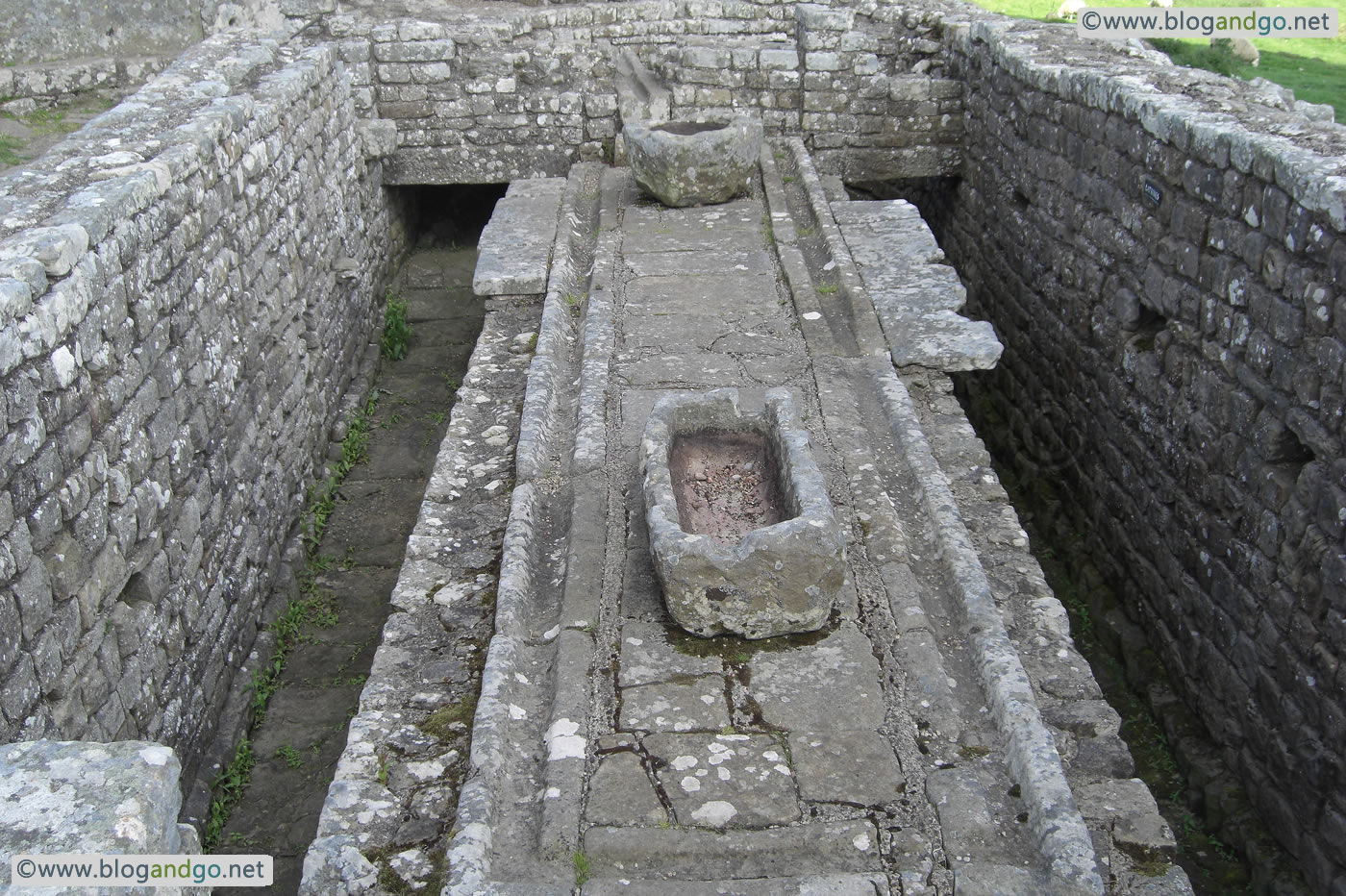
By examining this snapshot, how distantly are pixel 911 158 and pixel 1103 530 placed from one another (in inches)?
144

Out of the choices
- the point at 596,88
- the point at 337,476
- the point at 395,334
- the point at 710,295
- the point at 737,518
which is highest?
the point at 596,88

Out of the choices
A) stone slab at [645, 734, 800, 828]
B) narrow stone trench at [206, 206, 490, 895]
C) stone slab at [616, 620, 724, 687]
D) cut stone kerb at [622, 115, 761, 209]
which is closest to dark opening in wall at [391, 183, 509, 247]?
narrow stone trench at [206, 206, 490, 895]

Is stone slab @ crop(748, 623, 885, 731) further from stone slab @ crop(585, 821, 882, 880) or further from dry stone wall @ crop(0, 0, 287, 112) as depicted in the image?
dry stone wall @ crop(0, 0, 287, 112)

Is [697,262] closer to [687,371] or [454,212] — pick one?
[687,371]

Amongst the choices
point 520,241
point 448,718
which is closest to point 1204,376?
point 448,718

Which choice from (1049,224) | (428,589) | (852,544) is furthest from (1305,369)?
(428,589)

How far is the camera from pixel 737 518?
401 cm

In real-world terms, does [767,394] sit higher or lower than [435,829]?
higher

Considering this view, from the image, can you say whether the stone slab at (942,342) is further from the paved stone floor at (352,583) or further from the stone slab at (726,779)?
the paved stone floor at (352,583)

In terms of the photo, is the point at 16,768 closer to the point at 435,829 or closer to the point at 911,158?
the point at 435,829

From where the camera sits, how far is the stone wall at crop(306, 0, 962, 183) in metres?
8.23

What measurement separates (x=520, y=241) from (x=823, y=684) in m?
4.11

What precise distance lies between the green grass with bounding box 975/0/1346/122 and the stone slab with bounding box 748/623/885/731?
6914mm

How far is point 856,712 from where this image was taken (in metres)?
3.17
